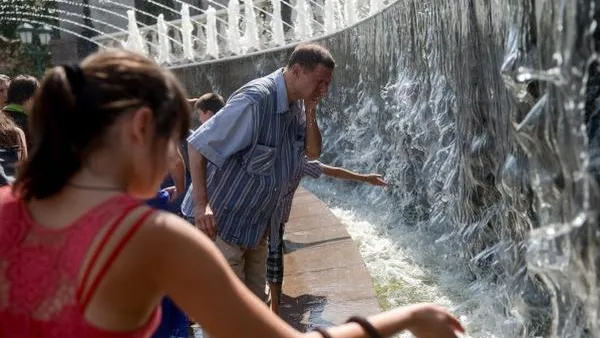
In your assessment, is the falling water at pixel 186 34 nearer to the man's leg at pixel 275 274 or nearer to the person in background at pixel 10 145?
the man's leg at pixel 275 274

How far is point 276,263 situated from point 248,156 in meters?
1.03

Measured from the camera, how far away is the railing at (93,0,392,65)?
15.3m

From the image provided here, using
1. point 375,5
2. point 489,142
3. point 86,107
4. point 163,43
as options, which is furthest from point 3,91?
point 163,43

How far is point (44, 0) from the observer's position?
A: 38.2 m

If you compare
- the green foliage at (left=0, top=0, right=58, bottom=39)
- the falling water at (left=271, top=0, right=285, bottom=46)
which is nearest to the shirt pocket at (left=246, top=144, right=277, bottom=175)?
the falling water at (left=271, top=0, right=285, bottom=46)

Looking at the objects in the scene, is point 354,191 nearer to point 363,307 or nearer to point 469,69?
point 469,69

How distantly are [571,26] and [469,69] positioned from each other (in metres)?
2.96

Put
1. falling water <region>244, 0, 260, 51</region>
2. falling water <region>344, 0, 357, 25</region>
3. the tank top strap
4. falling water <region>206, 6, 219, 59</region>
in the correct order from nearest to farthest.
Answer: the tank top strap → falling water <region>344, 0, 357, 25</region> → falling water <region>244, 0, 260, 51</region> → falling water <region>206, 6, 219, 59</region>

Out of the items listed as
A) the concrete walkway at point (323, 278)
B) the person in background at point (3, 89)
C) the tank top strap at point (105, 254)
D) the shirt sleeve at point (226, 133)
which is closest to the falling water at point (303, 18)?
the concrete walkway at point (323, 278)

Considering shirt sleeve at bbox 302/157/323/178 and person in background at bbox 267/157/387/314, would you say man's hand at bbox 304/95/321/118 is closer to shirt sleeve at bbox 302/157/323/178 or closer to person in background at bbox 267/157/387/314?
person in background at bbox 267/157/387/314

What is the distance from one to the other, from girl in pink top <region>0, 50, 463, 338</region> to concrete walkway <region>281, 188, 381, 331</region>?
3.11m

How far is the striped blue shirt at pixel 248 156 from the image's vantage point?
4.03 metres

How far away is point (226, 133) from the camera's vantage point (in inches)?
158

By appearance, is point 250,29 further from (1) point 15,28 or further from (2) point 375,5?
(1) point 15,28
